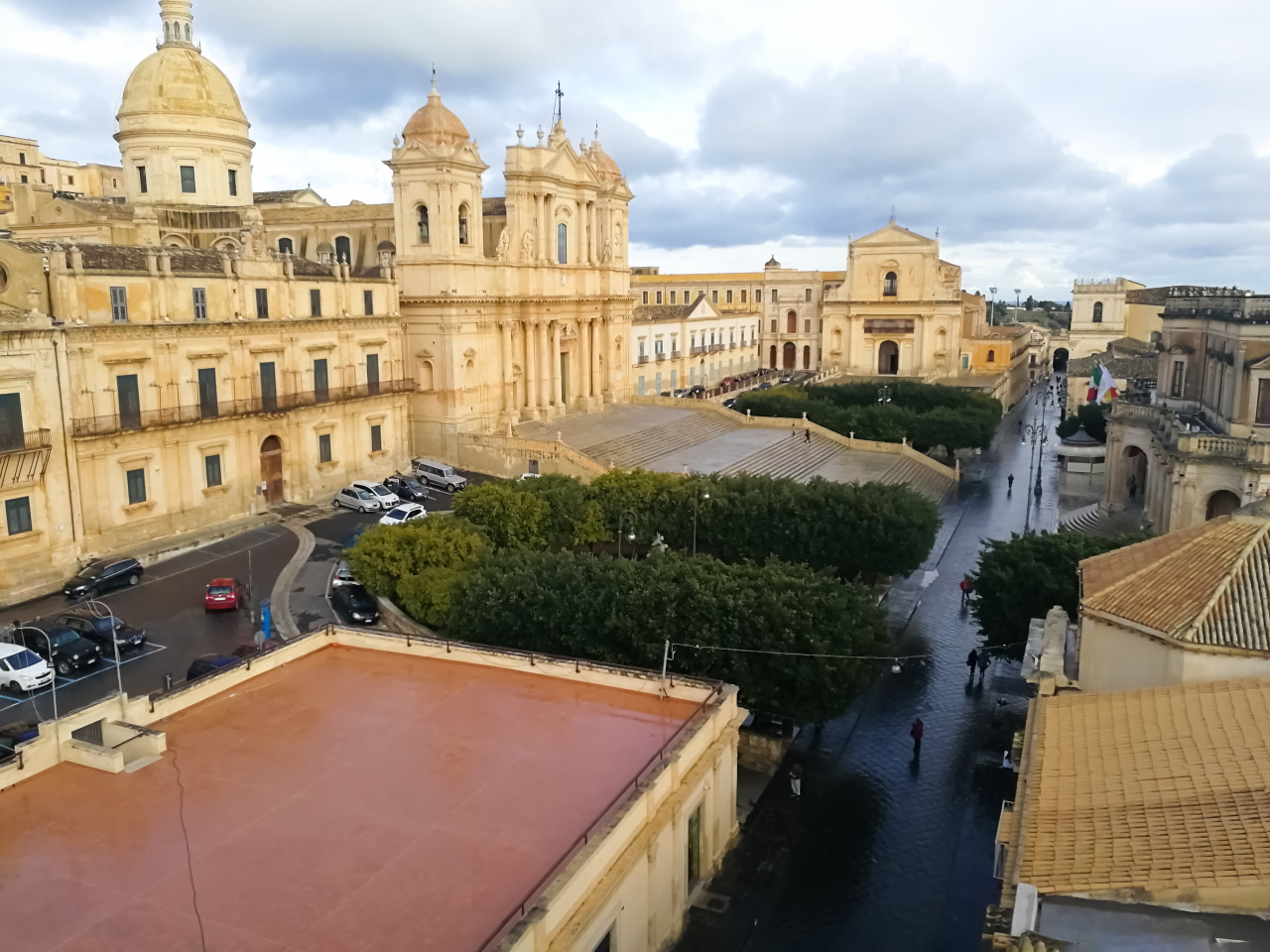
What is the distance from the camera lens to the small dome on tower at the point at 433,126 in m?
45.6

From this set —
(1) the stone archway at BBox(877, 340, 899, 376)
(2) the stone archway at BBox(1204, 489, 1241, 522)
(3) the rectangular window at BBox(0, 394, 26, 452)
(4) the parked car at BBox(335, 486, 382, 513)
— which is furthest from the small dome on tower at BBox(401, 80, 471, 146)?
(1) the stone archway at BBox(877, 340, 899, 376)

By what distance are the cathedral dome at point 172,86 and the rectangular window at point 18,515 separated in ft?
86.8

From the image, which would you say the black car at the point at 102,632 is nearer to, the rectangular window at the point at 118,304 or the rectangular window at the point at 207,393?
the rectangular window at the point at 118,304

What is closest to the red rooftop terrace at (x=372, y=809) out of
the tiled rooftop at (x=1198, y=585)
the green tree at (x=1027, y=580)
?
the tiled rooftop at (x=1198, y=585)

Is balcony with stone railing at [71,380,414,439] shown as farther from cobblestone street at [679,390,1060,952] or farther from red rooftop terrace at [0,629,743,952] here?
cobblestone street at [679,390,1060,952]

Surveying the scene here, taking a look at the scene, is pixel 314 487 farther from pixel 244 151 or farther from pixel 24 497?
pixel 244 151

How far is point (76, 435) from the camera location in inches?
1239

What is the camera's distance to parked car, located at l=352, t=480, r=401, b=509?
40.2 meters

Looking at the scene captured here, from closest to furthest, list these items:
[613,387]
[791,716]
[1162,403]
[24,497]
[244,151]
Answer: [791,716]
[24,497]
[1162,403]
[244,151]
[613,387]

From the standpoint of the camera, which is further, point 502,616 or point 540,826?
point 502,616

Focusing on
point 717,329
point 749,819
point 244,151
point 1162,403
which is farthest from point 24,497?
point 717,329

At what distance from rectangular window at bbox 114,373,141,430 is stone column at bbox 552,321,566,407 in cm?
2461

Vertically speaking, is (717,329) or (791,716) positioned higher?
(717,329)

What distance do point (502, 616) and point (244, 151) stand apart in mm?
38121
